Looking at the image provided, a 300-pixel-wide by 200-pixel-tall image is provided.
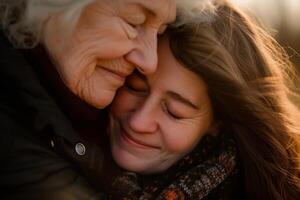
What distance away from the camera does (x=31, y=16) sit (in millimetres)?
2438

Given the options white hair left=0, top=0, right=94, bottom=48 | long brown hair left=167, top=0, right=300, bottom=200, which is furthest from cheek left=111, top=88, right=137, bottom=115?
white hair left=0, top=0, right=94, bottom=48

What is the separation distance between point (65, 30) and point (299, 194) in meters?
1.54

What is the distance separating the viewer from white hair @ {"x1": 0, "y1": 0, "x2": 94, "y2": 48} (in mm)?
2428

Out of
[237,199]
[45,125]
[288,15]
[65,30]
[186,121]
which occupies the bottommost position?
[288,15]

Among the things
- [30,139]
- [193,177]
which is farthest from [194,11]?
[30,139]

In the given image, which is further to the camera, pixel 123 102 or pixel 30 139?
pixel 123 102

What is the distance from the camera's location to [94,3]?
2.51 meters

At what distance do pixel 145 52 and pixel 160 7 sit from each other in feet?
0.62

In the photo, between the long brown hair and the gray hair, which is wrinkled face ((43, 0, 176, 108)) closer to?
the gray hair

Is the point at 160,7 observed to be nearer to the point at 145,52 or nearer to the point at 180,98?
the point at 145,52

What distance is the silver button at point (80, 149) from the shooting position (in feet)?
8.26

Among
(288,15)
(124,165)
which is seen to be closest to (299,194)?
(124,165)

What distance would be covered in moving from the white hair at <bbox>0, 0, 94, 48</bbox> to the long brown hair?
79cm

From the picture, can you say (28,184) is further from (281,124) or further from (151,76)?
(281,124)
